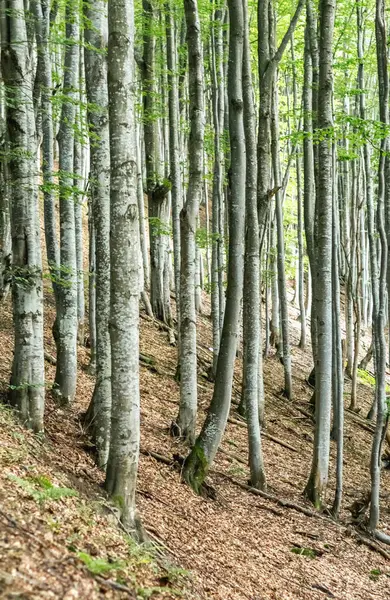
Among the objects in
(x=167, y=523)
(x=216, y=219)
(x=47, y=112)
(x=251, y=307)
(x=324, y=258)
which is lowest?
(x=167, y=523)

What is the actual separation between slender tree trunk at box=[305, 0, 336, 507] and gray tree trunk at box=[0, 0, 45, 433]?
13.7 ft

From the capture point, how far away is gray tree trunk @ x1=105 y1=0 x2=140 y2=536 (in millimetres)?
5117

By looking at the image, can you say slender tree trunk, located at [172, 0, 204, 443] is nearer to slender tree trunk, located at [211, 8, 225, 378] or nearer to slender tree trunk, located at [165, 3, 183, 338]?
slender tree trunk, located at [165, 3, 183, 338]

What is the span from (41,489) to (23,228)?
2918 millimetres

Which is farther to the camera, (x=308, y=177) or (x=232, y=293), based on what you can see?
(x=308, y=177)

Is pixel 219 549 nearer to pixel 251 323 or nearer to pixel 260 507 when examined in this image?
pixel 260 507

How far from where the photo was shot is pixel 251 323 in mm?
8797

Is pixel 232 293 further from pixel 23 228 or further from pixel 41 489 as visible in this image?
pixel 41 489

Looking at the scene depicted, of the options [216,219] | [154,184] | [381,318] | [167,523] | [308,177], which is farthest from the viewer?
[154,184]

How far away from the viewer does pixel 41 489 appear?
480cm

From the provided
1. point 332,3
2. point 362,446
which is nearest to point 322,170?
point 332,3

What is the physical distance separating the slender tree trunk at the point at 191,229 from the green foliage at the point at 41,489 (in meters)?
3.91

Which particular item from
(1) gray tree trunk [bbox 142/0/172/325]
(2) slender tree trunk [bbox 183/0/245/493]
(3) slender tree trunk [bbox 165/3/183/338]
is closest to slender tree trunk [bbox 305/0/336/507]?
(2) slender tree trunk [bbox 183/0/245/493]

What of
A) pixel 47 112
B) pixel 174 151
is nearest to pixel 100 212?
pixel 47 112
